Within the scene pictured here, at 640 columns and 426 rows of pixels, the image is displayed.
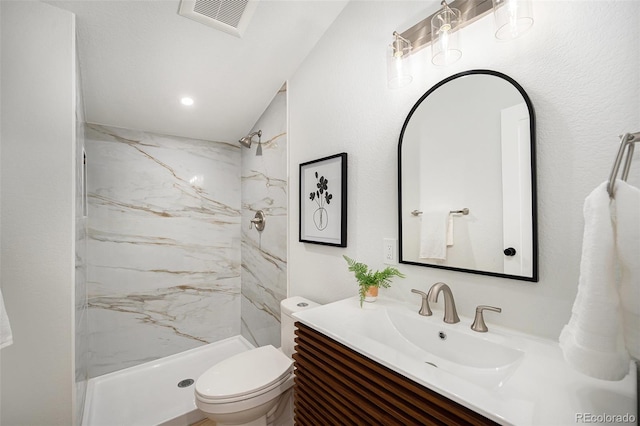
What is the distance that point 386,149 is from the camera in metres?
1.44

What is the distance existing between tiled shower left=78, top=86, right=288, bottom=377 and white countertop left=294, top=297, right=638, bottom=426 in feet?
4.83

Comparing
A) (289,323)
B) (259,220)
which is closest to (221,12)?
(259,220)

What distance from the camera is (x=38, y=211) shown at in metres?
1.24

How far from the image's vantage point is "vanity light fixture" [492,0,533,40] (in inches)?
38.0

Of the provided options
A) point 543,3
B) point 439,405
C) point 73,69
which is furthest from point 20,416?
point 543,3

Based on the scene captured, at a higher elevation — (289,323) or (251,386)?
(289,323)

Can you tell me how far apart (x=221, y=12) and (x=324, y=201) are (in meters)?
1.17

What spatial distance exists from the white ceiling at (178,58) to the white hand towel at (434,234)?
1.35m

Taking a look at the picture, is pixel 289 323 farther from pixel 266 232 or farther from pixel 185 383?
pixel 185 383

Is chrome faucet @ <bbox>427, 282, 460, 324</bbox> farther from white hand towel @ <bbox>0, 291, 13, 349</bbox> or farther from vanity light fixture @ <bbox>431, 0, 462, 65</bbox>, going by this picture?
white hand towel @ <bbox>0, 291, 13, 349</bbox>

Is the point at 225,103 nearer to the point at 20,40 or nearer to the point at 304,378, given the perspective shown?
the point at 20,40

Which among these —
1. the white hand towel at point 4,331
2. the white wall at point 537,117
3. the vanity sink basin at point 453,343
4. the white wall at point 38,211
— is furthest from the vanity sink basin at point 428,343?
the white wall at point 38,211

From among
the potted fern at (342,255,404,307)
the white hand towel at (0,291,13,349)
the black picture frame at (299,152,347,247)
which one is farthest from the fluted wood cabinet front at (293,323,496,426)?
the white hand towel at (0,291,13,349)

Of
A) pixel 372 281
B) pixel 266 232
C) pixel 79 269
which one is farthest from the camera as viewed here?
pixel 266 232
